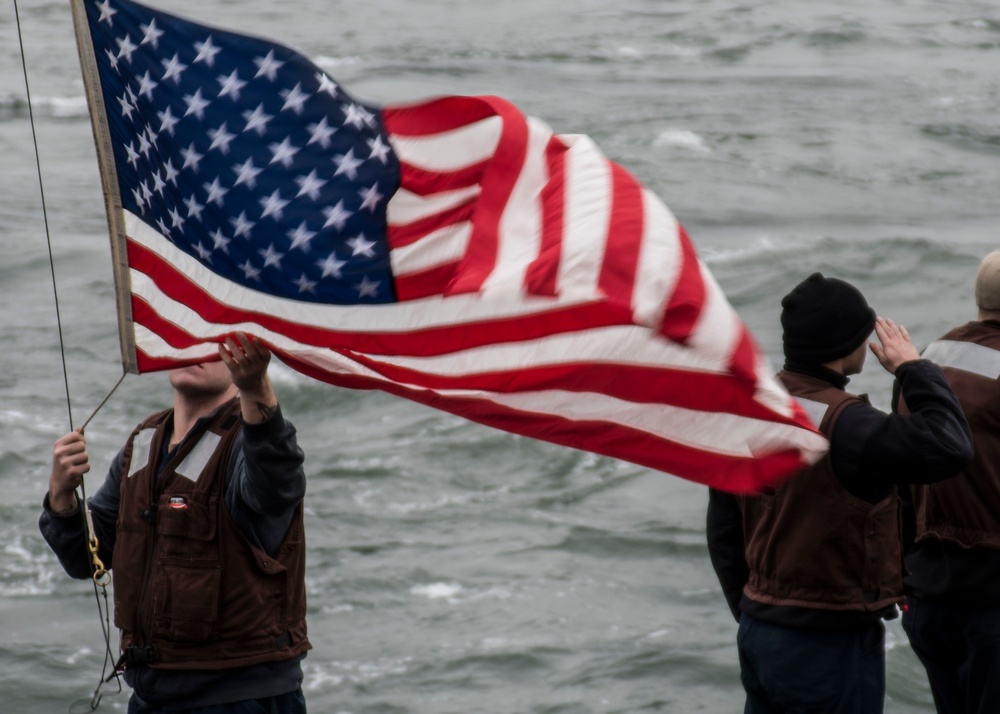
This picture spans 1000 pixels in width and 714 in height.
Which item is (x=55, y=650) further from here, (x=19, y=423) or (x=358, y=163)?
(x=358, y=163)

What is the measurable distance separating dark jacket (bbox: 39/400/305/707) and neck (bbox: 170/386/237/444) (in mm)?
51

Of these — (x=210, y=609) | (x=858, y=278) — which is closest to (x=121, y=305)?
(x=210, y=609)

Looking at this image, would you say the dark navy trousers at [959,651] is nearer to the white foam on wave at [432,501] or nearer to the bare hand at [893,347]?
the bare hand at [893,347]

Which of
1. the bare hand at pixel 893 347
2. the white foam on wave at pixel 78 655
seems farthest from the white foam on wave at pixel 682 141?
the bare hand at pixel 893 347

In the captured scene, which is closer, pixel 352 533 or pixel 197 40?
pixel 197 40

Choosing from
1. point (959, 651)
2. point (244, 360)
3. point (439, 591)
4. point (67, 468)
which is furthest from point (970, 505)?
point (439, 591)

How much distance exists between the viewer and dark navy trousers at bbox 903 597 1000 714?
15.2ft

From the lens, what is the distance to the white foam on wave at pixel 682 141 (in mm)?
19609

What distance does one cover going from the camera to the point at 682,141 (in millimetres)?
19750

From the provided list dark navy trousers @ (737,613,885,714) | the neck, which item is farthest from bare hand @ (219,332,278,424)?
dark navy trousers @ (737,613,885,714)

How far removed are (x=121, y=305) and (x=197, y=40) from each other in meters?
0.76

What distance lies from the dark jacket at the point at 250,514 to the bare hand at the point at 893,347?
174 cm

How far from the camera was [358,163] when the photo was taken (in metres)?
4.08

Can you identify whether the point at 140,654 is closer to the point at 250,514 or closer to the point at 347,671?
the point at 250,514
